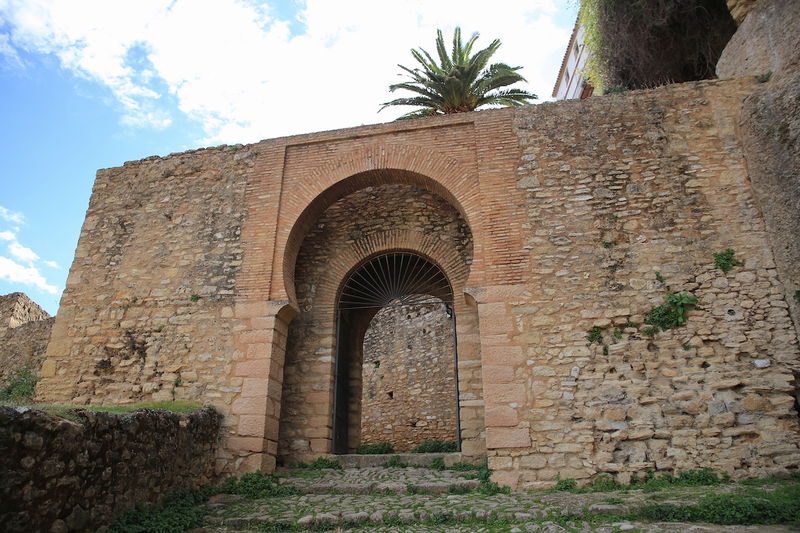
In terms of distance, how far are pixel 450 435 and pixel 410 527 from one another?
8.19 m

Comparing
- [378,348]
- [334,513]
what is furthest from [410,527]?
[378,348]

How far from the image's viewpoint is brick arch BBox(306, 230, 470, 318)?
31.1 feet

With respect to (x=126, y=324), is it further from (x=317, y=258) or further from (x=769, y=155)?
(x=769, y=155)

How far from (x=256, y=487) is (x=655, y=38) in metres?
11.0

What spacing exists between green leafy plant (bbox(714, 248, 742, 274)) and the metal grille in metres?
4.40

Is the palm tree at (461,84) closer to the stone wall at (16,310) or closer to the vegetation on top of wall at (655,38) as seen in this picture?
the vegetation on top of wall at (655,38)

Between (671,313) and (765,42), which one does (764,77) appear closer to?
(765,42)

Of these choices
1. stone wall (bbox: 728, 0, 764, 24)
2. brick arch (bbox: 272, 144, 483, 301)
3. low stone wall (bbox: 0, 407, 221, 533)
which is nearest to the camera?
low stone wall (bbox: 0, 407, 221, 533)

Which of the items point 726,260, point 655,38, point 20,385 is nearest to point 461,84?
point 655,38

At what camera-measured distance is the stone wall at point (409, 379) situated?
46.0ft

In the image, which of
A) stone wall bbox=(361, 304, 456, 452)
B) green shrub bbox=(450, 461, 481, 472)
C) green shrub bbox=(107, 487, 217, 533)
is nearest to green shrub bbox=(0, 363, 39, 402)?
green shrub bbox=(107, 487, 217, 533)

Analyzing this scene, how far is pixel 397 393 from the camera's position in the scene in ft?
49.4

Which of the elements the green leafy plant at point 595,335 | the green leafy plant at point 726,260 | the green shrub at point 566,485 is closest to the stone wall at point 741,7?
the green leafy plant at point 726,260

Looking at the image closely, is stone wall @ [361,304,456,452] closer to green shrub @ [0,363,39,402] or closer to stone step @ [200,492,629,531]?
stone step @ [200,492,629,531]
